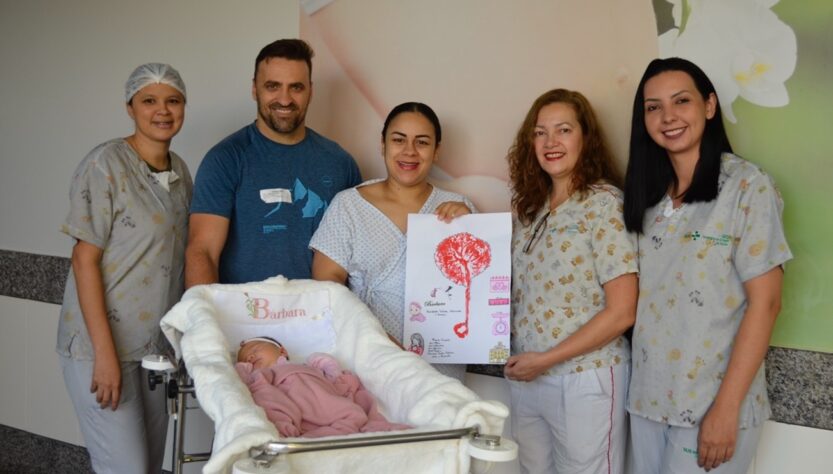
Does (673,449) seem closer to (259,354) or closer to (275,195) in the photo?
(259,354)

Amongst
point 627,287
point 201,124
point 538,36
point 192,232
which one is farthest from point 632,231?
point 201,124

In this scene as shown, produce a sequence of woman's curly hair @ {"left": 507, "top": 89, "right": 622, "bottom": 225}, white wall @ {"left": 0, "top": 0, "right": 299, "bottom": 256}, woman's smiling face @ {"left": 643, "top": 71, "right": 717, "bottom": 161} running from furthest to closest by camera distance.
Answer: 1. white wall @ {"left": 0, "top": 0, "right": 299, "bottom": 256}
2. woman's curly hair @ {"left": 507, "top": 89, "right": 622, "bottom": 225}
3. woman's smiling face @ {"left": 643, "top": 71, "right": 717, "bottom": 161}

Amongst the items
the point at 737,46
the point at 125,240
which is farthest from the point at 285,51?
the point at 737,46

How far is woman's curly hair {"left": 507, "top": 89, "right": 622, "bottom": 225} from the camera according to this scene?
8.07ft

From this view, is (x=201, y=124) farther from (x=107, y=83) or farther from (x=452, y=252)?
(x=452, y=252)

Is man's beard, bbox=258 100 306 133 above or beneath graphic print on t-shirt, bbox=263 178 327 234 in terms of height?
above

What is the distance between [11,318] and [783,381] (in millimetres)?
3777

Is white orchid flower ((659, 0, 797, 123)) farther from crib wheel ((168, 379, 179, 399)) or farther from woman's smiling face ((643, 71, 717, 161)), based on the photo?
crib wheel ((168, 379, 179, 399))

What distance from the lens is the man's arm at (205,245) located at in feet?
8.84

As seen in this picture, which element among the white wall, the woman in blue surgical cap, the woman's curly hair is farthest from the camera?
the white wall

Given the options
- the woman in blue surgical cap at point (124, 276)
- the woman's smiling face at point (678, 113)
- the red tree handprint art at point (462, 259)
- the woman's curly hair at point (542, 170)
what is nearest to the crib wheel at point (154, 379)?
the woman in blue surgical cap at point (124, 276)

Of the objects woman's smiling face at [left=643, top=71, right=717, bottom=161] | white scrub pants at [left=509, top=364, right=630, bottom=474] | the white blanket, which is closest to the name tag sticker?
the white blanket

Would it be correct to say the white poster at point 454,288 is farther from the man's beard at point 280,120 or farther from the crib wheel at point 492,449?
the crib wheel at point 492,449

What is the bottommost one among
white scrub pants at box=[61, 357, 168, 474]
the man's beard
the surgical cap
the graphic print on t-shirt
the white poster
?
white scrub pants at box=[61, 357, 168, 474]
